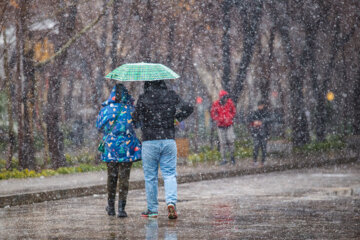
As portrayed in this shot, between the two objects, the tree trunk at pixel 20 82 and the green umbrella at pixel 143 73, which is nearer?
the green umbrella at pixel 143 73

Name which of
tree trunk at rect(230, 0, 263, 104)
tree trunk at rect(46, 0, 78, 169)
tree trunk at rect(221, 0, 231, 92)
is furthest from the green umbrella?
tree trunk at rect(230, 0, 263, 104)

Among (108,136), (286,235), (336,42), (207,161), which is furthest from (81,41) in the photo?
(286,235)

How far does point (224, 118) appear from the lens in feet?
69.3

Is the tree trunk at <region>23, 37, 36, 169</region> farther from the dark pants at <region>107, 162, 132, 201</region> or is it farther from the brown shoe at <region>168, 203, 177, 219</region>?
the brown shoe at <region>168, 203, 177, 219</region>

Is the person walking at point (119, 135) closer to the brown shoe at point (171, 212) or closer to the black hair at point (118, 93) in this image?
the black hair at point (118, 93)

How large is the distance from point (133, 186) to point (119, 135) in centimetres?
522

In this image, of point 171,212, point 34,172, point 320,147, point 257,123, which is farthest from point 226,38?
point 171,212

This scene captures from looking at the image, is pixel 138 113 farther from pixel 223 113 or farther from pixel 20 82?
pixel 223 113

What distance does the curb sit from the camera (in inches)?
487

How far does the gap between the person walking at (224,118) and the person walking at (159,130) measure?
11153mm

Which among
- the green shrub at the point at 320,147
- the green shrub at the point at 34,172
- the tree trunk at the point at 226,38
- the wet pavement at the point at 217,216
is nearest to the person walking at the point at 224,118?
the green shrub at the point at 34,172

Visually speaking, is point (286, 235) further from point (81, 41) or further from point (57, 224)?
point (81, 41)

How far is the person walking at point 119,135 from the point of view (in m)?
9.93

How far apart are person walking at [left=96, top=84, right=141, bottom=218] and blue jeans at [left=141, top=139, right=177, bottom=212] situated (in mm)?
271
